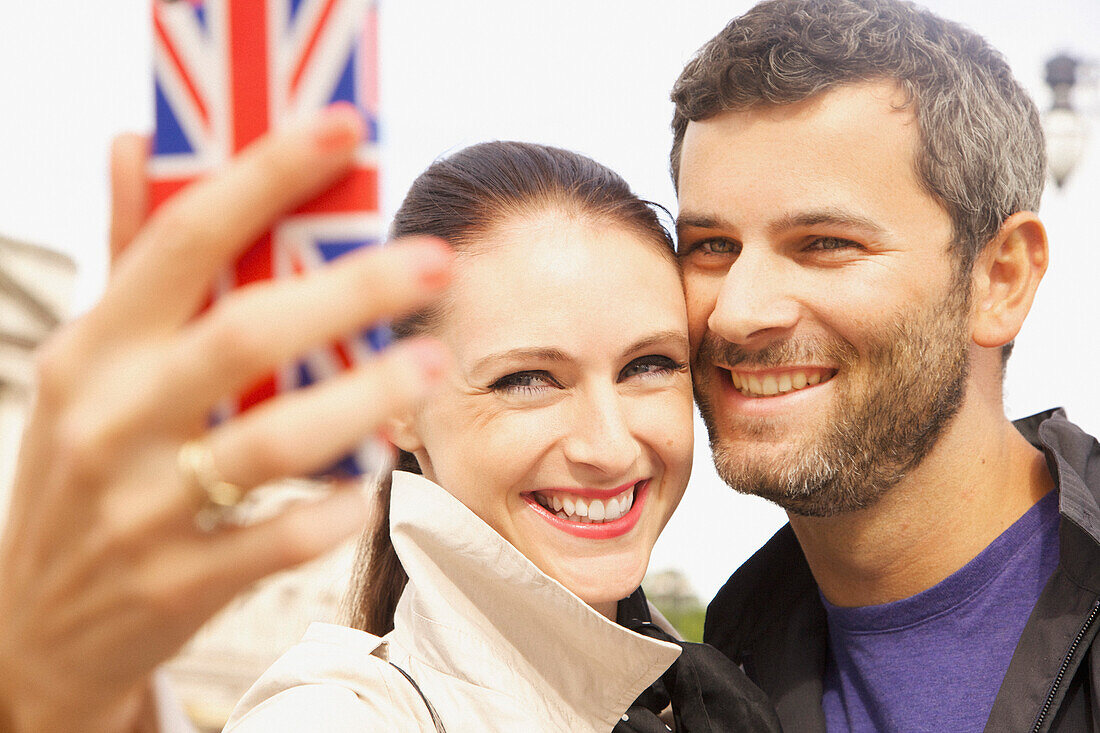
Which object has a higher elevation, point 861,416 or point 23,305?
point 861,416

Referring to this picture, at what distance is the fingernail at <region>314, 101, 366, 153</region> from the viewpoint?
0.85 m

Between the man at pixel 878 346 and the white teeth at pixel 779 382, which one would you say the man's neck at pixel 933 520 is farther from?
the white teeth at pixel 779 382

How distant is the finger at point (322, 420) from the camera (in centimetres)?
79

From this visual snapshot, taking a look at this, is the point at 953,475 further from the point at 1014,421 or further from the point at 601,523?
the point at 601,523

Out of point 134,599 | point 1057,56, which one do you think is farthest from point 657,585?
point 134,599

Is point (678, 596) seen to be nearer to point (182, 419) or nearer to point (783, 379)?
point (783, 379)

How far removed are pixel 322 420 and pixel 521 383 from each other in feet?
3.53

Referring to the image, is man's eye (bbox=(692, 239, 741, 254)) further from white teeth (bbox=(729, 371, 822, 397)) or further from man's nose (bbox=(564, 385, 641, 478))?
man's nose (bbox=(564, 385, 641, 478))

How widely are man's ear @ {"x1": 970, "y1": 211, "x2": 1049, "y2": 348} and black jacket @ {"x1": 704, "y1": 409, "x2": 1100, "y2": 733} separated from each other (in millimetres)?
264

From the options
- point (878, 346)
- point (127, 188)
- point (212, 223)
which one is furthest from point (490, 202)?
point (212, 223)

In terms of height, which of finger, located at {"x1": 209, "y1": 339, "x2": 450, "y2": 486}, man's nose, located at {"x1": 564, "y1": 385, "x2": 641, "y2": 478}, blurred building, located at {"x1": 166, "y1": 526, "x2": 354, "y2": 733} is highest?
finger, located at {"x1": 209, "y1": 339, "x2": 450, "y2": 486}

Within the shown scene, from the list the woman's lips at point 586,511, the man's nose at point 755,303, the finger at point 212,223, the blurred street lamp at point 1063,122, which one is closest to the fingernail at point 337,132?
the finger at point 212,223

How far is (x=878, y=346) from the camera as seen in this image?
2.18 meters

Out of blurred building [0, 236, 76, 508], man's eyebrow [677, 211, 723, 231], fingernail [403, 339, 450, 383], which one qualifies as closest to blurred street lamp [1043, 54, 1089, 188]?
man's eyebrow [677, 211, 723, 231]
